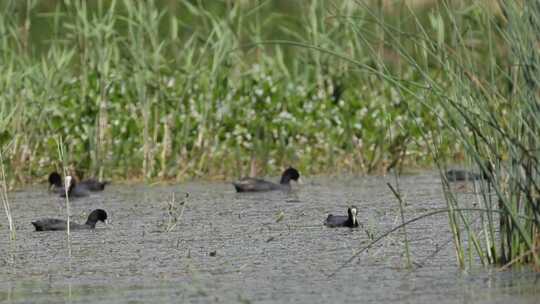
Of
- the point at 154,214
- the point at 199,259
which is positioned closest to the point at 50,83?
the point at 154,214

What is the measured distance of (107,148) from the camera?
498 inches

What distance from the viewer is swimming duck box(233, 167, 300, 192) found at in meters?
11.6

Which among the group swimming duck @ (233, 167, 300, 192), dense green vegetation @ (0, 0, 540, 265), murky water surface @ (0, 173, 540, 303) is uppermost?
dense green vegetation @ (0, 0, 540, 265)

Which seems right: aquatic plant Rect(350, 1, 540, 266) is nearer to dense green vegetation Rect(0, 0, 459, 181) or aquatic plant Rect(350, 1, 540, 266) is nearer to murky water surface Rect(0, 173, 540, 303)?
murky water surface Rect(0, 173, 540, 303)

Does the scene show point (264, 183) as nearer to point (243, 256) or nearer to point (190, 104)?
point (190, 104)

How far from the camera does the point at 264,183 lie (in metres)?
11.9

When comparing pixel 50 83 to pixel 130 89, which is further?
pixel 130 89

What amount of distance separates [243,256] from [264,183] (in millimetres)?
4273

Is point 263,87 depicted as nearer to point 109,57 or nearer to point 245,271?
point 109,57

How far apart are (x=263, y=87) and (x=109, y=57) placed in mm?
1617

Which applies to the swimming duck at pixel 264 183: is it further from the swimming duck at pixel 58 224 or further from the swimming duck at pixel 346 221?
the swimming duck at pixel 346 221

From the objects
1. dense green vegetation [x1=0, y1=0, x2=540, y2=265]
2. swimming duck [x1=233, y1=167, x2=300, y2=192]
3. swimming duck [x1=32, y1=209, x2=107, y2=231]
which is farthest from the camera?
dense green vegetation [x1=0, y1=0, x2=540, y2=265]

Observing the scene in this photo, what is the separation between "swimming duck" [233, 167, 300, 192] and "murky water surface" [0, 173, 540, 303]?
134 mm

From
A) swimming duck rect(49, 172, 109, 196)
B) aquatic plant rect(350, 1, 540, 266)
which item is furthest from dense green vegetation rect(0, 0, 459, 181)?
aquatic plant rect(350, 1, 540, 266)
